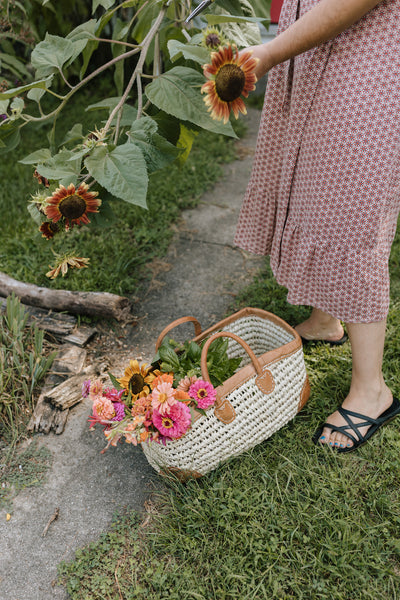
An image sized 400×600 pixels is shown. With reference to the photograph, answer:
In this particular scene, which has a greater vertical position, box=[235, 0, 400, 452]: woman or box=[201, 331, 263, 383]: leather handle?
box=[235, 0, 400, 452]: woman

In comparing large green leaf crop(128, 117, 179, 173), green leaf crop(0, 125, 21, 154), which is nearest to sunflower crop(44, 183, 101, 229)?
large green leaf crop(128, 117, 179, 173)

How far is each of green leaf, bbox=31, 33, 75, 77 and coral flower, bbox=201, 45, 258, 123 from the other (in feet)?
1.64

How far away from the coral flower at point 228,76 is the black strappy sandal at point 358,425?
1054mm

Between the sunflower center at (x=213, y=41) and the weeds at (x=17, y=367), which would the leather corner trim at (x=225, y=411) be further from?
the sunflower center at (x=213, y=41)

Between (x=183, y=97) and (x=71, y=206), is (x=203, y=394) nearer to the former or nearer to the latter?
(x=71, y=206)

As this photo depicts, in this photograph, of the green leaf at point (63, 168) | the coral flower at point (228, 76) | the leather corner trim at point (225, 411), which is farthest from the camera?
the leather corner trim at point (225, 411)

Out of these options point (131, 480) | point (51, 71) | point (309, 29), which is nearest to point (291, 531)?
point (131, 480)

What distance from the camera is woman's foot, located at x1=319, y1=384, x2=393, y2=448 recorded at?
162 centimetres

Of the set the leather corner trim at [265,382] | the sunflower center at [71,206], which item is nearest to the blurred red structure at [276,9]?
the sunflower center at [71,206]

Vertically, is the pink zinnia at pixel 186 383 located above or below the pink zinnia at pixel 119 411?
above

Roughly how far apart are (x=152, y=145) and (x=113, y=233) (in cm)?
157

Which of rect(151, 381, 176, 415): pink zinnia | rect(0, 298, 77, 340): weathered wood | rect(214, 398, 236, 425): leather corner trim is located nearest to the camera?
rect(151, 381, 176, 415): pink zinnia

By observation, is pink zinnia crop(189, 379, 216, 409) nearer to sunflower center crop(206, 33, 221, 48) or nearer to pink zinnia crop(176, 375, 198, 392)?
pink zinnia crop(176, 375, 198, 392)

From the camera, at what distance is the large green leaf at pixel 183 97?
1230 millimetres
